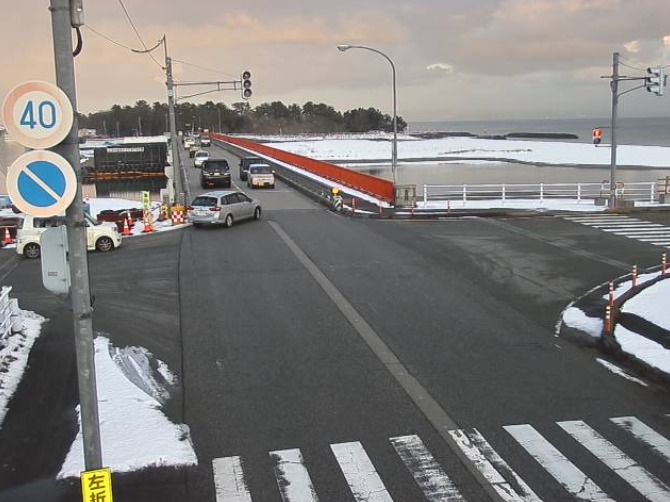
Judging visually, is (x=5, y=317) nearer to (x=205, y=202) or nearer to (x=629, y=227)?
(x=205, y=202)

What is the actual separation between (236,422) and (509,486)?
359 cm

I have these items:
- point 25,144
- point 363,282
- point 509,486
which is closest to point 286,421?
point 509,486

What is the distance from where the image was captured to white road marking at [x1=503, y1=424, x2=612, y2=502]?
22.6 ft

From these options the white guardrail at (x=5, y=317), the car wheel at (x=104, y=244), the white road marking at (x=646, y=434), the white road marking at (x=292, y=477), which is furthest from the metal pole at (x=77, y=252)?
the car wheel at (x=104, y=244)

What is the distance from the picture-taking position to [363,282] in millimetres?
16828

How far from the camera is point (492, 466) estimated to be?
7.44m

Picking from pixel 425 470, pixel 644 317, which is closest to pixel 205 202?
pixel 644 317

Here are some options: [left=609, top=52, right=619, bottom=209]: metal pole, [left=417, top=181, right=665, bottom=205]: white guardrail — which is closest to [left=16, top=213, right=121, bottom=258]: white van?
[left=417, top=181, right=665, bottom=205]: white guardrail

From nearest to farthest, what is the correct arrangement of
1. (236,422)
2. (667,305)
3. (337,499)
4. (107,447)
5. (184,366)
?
(337,499) < (107,447) < (236,422) < (184,366) < (667,305)

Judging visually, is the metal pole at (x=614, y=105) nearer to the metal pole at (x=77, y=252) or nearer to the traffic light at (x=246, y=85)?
the traffic light at (x=246, y=85)

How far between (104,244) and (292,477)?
17782 millimetres

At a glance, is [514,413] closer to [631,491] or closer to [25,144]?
[631,491]

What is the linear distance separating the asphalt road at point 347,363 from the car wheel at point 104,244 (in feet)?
5.91

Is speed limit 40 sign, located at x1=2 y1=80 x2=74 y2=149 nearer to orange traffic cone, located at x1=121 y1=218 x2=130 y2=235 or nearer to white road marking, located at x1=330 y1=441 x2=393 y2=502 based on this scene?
white road marking, located at x1=330 y1=441 x2=393 y2=502
